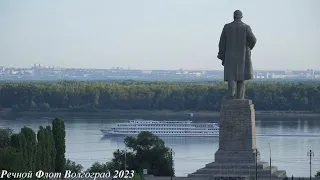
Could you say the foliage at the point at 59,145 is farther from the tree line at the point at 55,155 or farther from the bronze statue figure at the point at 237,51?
the bronze statue figure at the point at 237,51

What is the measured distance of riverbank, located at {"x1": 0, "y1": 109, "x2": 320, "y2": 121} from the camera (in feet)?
219

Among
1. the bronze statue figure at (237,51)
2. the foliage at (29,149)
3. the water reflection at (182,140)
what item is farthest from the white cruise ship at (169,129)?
the bronze statue figure at (237,51)

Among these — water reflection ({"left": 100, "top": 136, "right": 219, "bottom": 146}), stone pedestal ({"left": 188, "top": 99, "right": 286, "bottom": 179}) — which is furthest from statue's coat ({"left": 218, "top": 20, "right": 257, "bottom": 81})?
water reflection ({"left": 100, "top": 136, "right": 219, "bottom": 146})

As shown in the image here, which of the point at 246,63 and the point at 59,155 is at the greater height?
the point at 246,63

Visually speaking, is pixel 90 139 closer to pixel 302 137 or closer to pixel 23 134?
pixel 302 137

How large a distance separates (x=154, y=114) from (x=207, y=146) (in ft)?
87.6

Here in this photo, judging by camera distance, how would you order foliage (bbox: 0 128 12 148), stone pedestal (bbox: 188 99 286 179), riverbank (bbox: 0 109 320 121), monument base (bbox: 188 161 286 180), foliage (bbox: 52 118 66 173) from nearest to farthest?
monument base (bbox: 188 161 286 180)
stone pedestal (bbox: 188 99 286 179)
foliage (bbox: 52 118 66 173)
foliage (bbox: 0 128 12 148)
riverbank (bbox: 0 109 320 121)

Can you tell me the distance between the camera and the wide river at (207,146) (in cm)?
3444

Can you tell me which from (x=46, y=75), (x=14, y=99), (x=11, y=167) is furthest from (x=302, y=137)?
(x=46, y=75)

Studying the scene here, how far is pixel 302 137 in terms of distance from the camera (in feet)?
156

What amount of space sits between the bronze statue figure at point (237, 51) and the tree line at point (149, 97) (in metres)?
45.2

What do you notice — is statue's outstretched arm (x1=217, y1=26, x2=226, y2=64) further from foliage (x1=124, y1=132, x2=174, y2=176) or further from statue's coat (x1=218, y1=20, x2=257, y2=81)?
foliage (x1=124, y1=132, x2=174, y2=176)

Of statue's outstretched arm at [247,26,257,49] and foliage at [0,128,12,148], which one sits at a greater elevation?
statue's outstretched arm at [247,26,257,49]

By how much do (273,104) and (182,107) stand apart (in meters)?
6.33
